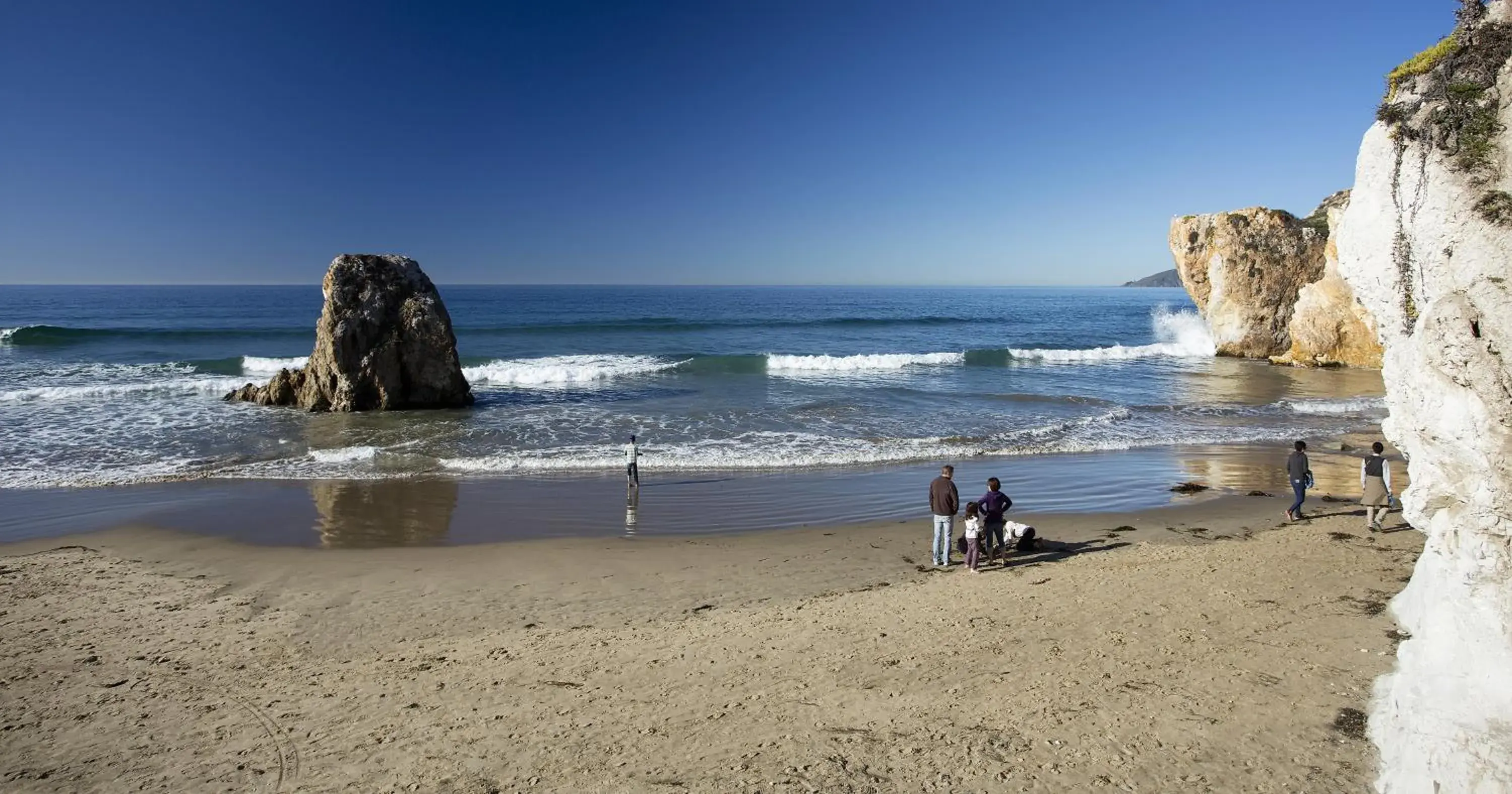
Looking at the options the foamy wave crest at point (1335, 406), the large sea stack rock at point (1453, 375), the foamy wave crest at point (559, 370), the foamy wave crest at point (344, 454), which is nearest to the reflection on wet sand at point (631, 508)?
the foamy wave crest at point (344, 454)

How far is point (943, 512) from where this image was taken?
9.68 m

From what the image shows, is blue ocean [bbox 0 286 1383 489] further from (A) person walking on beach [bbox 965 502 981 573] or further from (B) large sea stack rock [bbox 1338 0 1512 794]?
(B) large sea stack rock [bbox 1338 0 1512 794]

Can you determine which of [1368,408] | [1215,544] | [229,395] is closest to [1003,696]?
[1215,544]

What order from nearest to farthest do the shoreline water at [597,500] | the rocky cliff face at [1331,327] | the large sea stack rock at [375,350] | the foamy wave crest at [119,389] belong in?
1. the shoreline water at [597,500]
2. the large sea stack rock at [375,350]
3. the foamy wave crest at [119,389]
4. the rocky cliff face at [1331,327]

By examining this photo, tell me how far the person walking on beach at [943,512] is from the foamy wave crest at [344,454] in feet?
42.6

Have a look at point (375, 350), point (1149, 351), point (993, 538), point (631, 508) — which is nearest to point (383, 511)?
point (631, 508)

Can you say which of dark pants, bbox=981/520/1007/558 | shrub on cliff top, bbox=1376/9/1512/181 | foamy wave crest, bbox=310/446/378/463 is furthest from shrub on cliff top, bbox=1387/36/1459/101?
foamy wave crest, bbox=310/446/378/463

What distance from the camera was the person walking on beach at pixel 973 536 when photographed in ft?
30.8

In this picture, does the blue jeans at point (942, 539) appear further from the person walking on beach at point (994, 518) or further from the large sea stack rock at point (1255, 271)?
the large sea stack rock at point (1255, 271)

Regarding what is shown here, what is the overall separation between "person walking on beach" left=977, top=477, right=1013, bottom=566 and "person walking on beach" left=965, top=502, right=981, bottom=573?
27cm

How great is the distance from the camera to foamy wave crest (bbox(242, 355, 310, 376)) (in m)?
32.4

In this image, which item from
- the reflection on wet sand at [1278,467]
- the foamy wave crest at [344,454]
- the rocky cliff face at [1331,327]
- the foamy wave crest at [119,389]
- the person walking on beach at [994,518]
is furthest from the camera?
the rocky cliff face at [1331,327]

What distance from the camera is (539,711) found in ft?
19.4

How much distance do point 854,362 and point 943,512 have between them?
28175 millimetres
